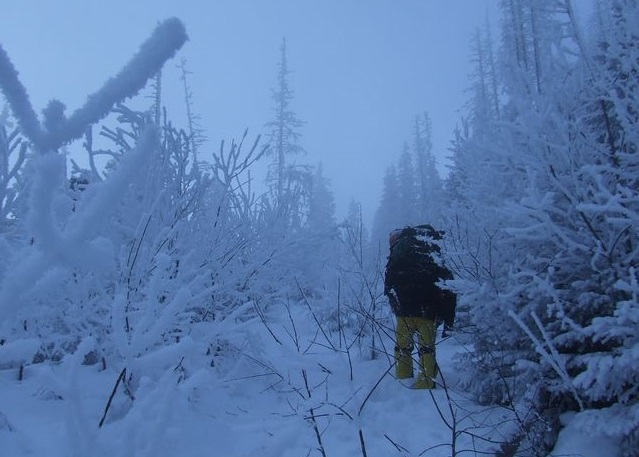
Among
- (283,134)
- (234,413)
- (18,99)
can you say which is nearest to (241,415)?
(234,413)

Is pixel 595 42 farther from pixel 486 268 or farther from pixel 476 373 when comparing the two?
pixel 476 373

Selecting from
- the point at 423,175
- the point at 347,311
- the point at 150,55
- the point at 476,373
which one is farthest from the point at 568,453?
the point at 423,175

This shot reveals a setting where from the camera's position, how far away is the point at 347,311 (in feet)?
29.7

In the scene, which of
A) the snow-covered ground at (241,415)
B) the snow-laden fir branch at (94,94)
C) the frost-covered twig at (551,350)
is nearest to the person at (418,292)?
the snow-covered ground at (241,415)

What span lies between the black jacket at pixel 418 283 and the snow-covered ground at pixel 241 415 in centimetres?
78

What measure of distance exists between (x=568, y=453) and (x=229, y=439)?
7.80 feet

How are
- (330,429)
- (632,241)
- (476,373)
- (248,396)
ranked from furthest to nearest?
(248,396) < (476,373) < (330,429) < (632,241)

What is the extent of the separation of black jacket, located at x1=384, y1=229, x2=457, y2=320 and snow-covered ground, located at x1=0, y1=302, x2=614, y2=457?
78cm

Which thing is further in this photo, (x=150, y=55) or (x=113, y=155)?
(x=113, y=155)

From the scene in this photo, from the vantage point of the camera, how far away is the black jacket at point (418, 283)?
511 centimetres

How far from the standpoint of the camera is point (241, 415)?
4.42m

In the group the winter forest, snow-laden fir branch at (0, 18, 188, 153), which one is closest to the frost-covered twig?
the winter forest

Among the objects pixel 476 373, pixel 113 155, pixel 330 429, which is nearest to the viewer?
pixel 330 429

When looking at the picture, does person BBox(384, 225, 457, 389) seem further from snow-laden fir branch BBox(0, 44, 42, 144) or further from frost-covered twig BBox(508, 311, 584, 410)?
snow-laden fir branch BBox(0, 44, 42, 144)
